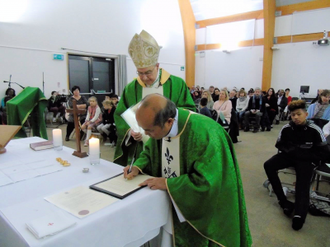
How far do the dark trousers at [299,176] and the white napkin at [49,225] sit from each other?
2.35 metres

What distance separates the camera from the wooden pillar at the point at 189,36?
1378cm

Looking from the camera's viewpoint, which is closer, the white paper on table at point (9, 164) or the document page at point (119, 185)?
the document page at point (119, 185)

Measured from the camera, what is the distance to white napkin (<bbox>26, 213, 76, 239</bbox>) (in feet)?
3.12

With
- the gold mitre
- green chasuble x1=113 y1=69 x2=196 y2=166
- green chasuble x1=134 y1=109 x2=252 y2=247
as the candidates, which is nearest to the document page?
green chasuble x1=134 y1=109 x2=252 y2=247

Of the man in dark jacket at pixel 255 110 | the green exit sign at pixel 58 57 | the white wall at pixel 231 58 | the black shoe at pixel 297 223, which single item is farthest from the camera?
Answer: the white wall at pixel 231 58

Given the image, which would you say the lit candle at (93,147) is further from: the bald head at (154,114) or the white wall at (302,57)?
the white wall at (302,57)

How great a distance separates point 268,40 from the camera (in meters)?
11.7

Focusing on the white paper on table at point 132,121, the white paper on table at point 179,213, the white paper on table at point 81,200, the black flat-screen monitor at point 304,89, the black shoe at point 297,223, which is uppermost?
the black flat-screen monitor at point 304,89

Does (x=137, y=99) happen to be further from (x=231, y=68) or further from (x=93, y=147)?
(x=231, y=68)

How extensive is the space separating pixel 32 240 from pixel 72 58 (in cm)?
957

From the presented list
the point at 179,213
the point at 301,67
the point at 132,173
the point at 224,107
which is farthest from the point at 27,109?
the point at 301,67

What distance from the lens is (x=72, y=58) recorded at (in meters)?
9.57

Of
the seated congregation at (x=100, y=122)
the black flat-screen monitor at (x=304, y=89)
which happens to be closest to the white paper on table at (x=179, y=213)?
the seated congregation at (x=100, y=122)

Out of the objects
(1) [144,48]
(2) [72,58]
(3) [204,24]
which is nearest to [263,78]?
(3) [204,24]
